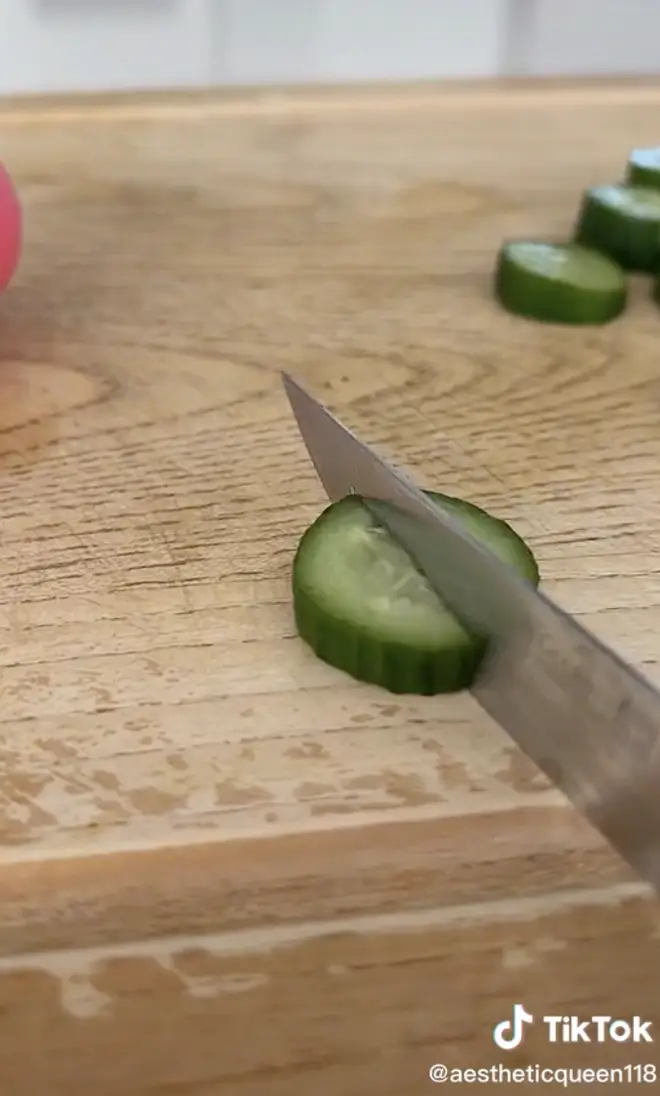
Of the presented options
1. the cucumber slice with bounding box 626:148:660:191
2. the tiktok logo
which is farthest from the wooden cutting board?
the cucumber slice with bounding box 626:148:660:191

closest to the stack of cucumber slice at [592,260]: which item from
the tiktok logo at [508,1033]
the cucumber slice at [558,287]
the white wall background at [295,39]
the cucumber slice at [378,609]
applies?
the cucumber slice at [558,287]

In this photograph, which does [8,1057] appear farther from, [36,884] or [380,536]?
[380,536]

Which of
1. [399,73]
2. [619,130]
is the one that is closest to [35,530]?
[619,130]

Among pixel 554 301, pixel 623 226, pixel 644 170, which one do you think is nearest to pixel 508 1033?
pixel 554 301

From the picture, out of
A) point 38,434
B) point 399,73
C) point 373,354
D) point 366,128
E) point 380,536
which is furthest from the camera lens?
point 399,73

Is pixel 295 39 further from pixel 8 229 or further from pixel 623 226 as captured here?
pixel 8 229

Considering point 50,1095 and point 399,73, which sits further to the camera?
point 399,73

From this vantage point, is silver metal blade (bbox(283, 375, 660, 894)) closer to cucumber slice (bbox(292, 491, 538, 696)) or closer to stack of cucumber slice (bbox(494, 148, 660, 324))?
cucumber slice (bbox(292, 491, 538, 696))
